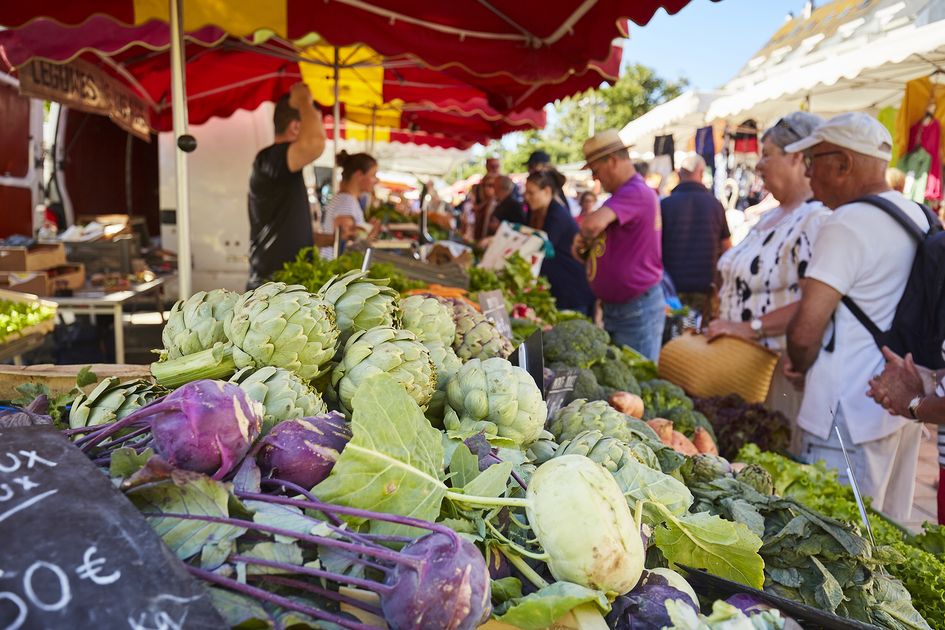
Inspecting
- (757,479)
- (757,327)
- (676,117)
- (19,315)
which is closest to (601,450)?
(757,479)

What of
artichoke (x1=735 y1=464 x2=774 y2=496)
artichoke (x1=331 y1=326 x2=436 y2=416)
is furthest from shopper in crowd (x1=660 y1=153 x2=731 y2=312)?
artichoke (x1=331 y1=326 x2=436 y2=416)

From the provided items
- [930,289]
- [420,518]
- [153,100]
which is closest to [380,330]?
[420,518]

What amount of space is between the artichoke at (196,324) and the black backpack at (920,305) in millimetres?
2649

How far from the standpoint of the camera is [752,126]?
36.4ft

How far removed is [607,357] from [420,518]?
8.24 ft

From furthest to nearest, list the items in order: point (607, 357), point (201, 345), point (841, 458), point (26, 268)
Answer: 1. point (26, 268)
2. point (607, 357)
3. point (841, 458)
4. point (201, 345)

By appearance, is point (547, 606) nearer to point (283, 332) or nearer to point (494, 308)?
point (283, 332)

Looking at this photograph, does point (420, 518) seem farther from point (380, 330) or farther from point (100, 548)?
point (380, 330)

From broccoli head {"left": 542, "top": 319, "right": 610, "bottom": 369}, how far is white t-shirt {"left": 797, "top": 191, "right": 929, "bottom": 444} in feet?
3.27

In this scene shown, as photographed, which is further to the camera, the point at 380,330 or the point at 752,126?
the point at 752,126

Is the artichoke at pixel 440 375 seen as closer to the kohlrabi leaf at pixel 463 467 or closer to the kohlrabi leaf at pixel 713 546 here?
the kohlrabi leaf at pixel 463 467

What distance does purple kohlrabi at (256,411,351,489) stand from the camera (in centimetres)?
103

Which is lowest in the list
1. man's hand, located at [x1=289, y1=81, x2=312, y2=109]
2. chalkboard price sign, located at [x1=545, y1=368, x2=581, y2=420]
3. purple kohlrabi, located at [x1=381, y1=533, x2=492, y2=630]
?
chalkboard price sign, located at [x1=545, y1=368, x2=581, y2=420]

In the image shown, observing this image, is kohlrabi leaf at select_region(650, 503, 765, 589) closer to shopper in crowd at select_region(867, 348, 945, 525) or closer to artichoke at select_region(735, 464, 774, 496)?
artichoke at select_region(735, 464, 774, 496)
